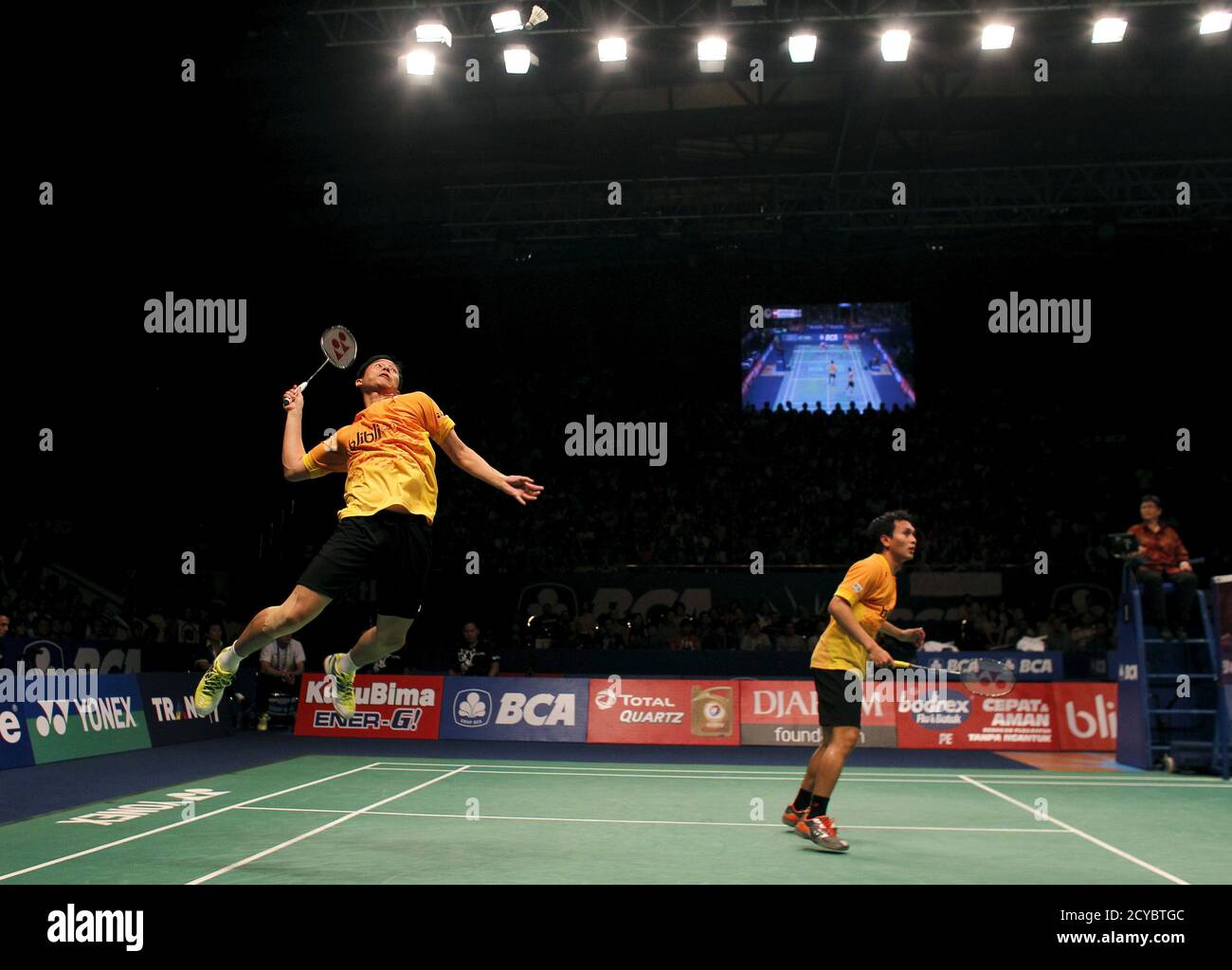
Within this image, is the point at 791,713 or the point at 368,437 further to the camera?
the point at 791,713

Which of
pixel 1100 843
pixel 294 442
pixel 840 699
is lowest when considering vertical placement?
pixel 1100 843

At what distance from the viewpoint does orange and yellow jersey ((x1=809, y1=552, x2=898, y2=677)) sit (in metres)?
8.66

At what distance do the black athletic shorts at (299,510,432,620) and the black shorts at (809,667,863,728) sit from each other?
3.59 m

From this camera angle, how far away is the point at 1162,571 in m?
15.0

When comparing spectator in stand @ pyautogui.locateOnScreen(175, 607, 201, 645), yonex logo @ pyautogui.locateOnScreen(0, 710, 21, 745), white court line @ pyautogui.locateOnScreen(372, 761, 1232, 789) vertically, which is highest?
spectator in stand @ pyautogui.locateOnScreen(175, 607, 201, 645)

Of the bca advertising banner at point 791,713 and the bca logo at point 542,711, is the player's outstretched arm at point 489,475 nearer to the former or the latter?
the bca logo at point 542,711

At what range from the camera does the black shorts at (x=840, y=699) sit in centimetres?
859

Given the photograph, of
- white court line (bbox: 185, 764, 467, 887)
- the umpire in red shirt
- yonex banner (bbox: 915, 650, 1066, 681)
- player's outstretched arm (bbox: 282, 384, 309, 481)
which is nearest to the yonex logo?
white court line (bbox: 185, 764, 467, 887)

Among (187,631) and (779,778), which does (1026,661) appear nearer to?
(779,778)

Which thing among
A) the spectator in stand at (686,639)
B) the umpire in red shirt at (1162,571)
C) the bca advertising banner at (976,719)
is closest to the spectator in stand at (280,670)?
the spectator in stand at (686,639)

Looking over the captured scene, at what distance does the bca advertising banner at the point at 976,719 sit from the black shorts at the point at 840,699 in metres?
10.1

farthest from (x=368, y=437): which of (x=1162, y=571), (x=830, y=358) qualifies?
(x=830, y=358)

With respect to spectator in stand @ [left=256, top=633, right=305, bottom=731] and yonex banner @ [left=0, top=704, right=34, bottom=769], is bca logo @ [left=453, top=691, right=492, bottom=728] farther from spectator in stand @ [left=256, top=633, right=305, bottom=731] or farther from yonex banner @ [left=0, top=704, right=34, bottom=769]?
yonex banner @ [left=0, top=704, right=34, bottom=769]

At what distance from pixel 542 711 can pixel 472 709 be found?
1.19 metres
